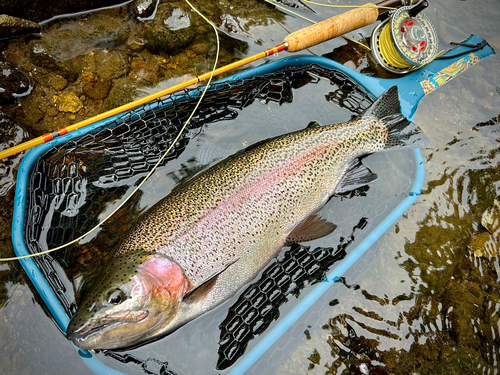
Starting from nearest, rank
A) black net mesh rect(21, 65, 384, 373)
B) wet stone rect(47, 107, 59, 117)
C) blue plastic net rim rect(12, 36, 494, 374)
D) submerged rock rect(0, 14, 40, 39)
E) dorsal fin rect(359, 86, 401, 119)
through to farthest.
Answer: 1. blue plastic net rim rect(12, 36, 494, 374)
2. black net mesh rect(21, 65, 384, 373)
3. dorsal fin rect(359, 86, 401, 119)
4. submerged rock rect(0, 14, 40, 39)
5. wet stone rect(47, 107, 59, 117)

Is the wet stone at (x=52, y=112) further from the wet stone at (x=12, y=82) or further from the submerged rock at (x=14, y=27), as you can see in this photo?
the submerged rock at (x=14, y=27)

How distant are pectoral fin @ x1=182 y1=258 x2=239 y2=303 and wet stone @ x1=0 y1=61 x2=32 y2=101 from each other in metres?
2.62

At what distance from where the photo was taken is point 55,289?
247cm

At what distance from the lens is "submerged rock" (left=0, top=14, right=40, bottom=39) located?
3252mm

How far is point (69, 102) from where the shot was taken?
134 inches

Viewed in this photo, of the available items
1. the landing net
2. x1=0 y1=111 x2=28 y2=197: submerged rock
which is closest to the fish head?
the landing net

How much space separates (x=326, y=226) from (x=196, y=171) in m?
1.27

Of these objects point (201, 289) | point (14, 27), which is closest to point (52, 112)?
point (14, 27)

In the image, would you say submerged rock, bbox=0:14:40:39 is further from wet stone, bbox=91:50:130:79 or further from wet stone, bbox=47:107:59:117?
wet stone, bbox=47:107:59:117

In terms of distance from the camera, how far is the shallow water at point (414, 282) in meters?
2.83

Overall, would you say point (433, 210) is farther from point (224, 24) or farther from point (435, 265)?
point (224, 24)

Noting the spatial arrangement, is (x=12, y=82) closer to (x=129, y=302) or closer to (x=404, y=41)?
(x=129, y=302)

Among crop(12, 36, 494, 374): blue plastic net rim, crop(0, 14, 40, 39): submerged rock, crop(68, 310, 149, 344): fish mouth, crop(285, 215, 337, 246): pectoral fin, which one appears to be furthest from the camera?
crop(0, 14, 40, 39): submerged rock

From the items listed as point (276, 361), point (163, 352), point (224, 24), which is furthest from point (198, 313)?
point (224, 24)
